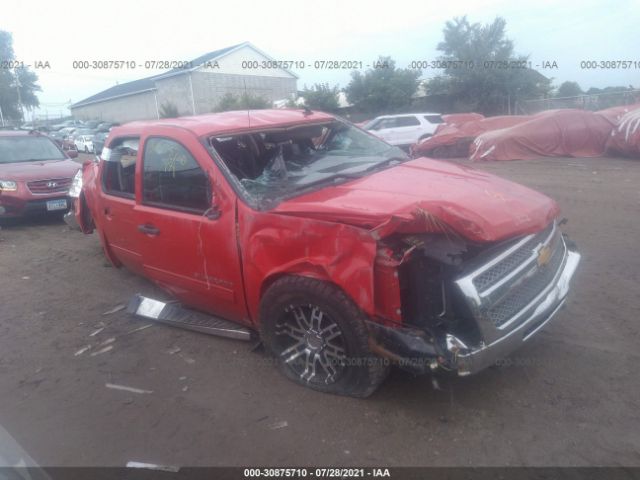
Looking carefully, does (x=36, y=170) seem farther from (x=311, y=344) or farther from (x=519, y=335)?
(x=519, y=335)

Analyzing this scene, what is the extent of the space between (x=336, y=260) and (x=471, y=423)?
126 cm

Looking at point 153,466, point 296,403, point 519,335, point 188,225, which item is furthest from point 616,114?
point 153,466

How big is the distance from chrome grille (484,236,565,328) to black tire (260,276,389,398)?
70 cm

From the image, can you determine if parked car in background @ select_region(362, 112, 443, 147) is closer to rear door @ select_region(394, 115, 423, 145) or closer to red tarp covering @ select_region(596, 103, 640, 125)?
rear door @ select_region(394, 115, 423, 145)

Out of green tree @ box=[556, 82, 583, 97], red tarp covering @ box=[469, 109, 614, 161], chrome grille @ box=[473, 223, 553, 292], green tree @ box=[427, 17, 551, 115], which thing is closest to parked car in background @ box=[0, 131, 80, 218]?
chrome grille @ box=[473, 223, 553, 292]

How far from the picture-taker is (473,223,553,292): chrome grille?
9.35ft

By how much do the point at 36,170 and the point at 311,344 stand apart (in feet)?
24.7

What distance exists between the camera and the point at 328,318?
314 cm

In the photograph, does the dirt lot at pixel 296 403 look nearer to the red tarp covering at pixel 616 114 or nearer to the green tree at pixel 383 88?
the red tarp covering at pixel 616 114

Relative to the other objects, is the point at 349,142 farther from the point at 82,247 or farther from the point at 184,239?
the point at 82,247

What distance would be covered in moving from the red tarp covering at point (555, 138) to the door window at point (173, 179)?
503 inches

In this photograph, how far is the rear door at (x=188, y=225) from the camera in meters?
3.57

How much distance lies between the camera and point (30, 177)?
8.52 meters

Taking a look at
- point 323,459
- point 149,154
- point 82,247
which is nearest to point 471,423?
point 323,459
